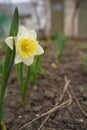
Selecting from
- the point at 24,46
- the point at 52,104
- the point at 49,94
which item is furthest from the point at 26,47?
the point at 49,94

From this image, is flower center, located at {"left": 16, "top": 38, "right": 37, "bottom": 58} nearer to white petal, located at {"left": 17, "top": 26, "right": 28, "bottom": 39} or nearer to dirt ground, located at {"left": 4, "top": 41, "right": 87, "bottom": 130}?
white petal, located at {"left": 17, "top": 26, "right": 28, "bottom": 39}

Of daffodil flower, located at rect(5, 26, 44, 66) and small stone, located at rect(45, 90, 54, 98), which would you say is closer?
daffodil flower, located at rect(5, 26, 44, 66)

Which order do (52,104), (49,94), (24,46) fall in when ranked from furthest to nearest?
(49,94)
(52,104)
(24,46)

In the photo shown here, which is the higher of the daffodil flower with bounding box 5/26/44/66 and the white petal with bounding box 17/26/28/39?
the white petal with bounding box 17/26/28/39

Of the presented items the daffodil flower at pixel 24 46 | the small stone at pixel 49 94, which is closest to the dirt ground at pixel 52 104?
the small stone at pixel 49 94

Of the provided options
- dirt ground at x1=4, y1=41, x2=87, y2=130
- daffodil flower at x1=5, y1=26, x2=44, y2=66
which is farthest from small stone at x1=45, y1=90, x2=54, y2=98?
daffodil flower at x1=5, y1=26, x2=44, y2=66

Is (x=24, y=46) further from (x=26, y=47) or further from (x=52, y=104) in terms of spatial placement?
(x=52, y=104)

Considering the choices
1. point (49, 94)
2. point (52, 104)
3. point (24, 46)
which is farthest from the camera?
point (49, 94)

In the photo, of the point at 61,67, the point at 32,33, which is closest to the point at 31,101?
the point at 32,33

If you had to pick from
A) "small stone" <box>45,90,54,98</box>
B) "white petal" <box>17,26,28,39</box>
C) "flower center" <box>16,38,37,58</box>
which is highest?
"white petal" <box>17,26,28,39</box>

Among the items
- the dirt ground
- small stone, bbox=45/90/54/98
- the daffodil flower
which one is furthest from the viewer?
small stone, bbox=45/90/54/98
